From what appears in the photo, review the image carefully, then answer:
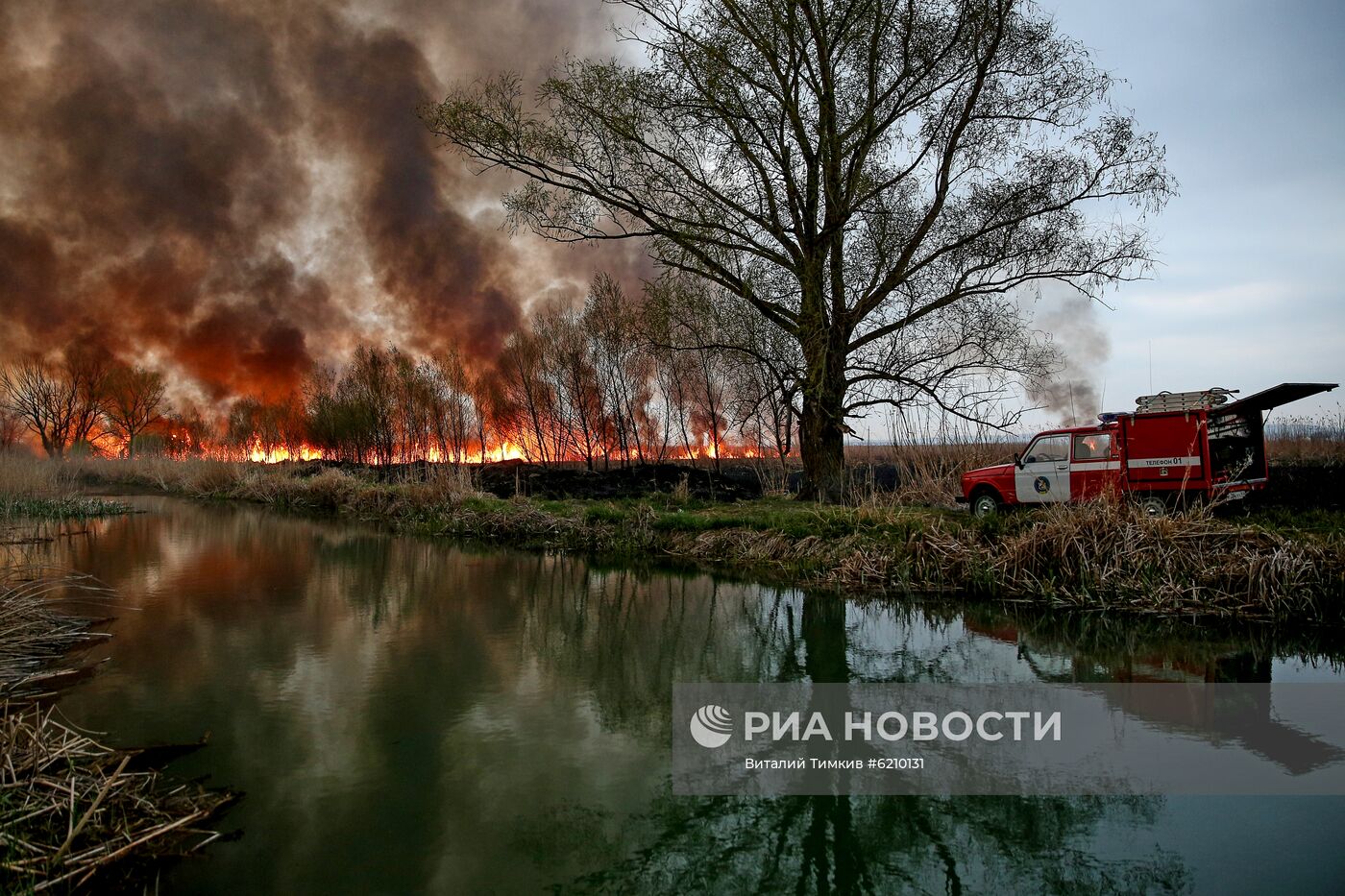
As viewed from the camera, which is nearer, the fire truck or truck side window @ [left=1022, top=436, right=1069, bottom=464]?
the fire truck

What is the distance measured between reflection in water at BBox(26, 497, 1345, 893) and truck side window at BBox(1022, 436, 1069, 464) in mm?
4341

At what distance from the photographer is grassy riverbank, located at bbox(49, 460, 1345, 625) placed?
22.4ft

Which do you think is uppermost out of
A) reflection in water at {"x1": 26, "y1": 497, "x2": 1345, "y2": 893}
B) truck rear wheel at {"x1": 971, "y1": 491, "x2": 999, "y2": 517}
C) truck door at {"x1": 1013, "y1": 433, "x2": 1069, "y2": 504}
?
truck door at {"x1": 1013, "y1": 433, "x2": 1069, "y2": 504}

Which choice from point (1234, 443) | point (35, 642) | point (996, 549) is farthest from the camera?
point (1234, 443)

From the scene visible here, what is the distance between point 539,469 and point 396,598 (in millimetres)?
15352

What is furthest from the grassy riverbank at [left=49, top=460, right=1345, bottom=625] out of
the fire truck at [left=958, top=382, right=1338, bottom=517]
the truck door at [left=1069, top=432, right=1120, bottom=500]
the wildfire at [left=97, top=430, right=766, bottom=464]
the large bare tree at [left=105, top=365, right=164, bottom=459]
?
the large bare tree at [left=105, top=365, right=164, bottom=459]

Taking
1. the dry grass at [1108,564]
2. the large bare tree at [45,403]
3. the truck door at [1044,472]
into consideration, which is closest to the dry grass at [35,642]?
the dry grass at [1108,564]

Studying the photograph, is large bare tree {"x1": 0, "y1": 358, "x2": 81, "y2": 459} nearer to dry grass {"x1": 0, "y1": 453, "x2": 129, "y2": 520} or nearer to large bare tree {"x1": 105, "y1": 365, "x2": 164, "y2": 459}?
large bare tree {"x1": 105, "y1": 365, "x2": 164, "y2": 459}

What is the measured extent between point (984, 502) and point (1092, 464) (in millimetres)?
1691

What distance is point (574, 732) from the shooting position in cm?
434

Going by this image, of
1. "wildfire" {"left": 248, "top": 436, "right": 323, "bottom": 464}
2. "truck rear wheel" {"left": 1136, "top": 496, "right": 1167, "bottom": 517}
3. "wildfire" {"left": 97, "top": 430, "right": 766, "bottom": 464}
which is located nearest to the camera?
"truck rear wheel" {"left": 1136, "top": 496, "right": 1167, "bottom": 517}

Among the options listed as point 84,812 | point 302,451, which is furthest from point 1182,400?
point 302,451

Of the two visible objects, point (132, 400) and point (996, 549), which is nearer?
point (996, 549)

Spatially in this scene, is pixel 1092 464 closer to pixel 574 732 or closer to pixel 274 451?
pixel 574 732
